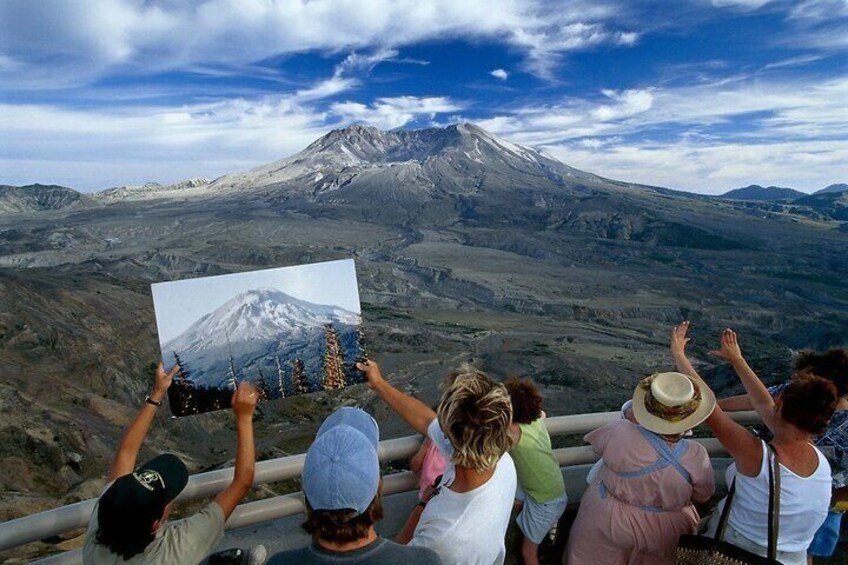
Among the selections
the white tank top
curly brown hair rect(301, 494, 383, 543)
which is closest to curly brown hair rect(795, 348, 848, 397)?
the white tank top

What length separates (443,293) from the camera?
212 feet

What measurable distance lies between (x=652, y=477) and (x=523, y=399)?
59 cm

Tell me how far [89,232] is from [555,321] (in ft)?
276

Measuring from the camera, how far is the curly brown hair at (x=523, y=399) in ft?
8.15

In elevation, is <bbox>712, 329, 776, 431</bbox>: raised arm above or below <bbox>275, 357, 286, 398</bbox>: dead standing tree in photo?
above

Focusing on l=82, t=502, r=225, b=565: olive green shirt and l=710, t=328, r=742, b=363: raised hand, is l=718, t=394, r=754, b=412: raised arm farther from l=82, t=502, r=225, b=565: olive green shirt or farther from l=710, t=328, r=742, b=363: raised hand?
l=82, t=502, r=225, b=565: olive green shirt

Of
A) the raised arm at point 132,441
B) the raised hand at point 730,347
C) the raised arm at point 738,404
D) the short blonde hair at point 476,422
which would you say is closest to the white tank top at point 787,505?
the raised hand at point 730,347

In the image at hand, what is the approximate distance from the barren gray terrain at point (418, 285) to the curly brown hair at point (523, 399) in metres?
3.46

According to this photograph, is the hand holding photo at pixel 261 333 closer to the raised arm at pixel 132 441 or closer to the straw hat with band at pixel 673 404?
the raised arm at pixel 132 441

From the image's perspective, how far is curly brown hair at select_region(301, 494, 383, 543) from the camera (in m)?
1.56

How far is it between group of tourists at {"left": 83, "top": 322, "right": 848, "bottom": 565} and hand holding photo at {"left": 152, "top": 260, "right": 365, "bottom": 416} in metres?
0.30

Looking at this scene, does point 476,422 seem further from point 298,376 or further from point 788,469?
point 298,376

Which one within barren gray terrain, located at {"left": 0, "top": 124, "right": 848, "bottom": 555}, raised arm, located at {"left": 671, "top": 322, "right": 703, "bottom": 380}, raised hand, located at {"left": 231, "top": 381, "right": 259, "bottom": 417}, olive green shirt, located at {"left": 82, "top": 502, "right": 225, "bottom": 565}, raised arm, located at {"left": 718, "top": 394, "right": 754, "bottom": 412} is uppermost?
raised arm, located at {"left": 671, "top": 322, "right": 703, "bottom": 380}

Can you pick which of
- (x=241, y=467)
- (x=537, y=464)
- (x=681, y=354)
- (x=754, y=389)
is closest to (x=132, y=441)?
(x=241, y=467)
